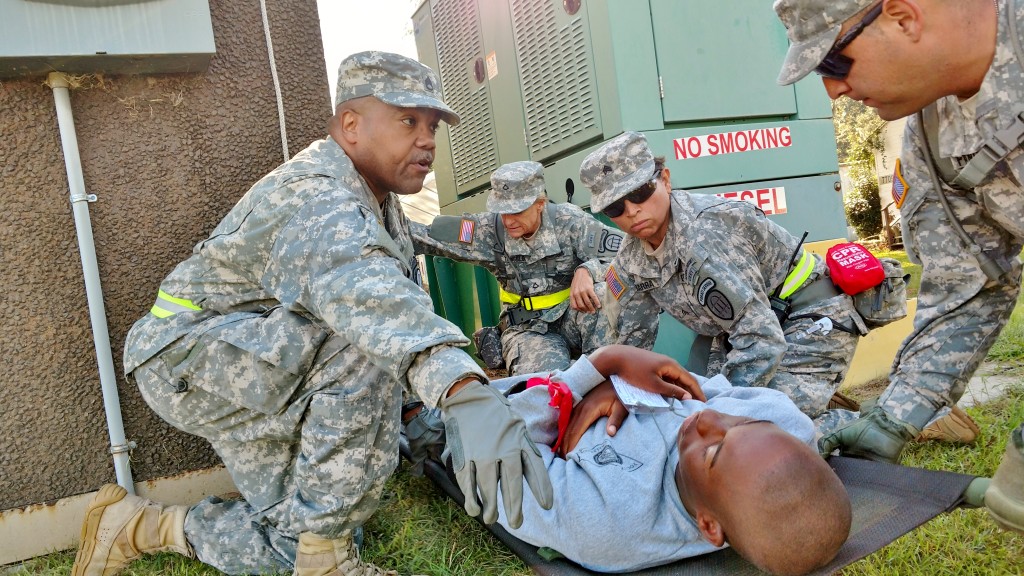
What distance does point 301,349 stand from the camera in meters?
2.14

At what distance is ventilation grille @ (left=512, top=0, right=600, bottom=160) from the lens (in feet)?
12.4

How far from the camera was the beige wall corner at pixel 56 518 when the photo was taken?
2.66 metres

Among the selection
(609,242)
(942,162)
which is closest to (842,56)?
(942,162)

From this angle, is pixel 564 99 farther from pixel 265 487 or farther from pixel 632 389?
pixel 265 487

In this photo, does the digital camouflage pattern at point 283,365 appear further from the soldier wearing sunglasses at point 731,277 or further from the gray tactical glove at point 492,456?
the soldier wearing sunglasses at point 731,277

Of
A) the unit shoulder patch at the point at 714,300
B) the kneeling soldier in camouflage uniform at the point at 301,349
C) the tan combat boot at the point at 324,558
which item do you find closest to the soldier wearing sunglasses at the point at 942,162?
the unit shoulder patch at the point at 714,300

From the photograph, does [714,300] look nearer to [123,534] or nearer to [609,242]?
[609,242]

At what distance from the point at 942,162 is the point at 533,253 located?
2.30 metres

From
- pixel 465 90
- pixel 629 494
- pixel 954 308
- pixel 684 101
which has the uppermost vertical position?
pixel 465 90

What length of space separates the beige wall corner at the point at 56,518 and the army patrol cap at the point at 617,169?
78.6 inches

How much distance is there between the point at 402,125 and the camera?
244 cm

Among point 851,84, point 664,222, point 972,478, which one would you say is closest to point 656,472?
point 972,478

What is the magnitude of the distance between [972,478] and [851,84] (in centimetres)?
100

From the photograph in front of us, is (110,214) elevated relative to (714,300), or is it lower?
elevated
